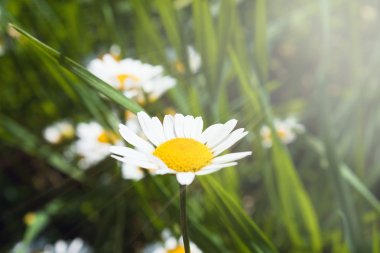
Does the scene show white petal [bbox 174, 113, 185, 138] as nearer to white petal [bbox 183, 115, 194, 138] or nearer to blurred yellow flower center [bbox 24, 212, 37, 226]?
white petal [bbox 183, 115, 194, 138]

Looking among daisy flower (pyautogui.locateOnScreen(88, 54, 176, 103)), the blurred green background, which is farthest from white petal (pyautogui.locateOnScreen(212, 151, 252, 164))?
daisy flower (pyautogui.locateOnScreen(88, 54, 176, 103))

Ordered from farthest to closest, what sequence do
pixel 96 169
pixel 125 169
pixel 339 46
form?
pixel 339 46 → pixel 96 169 → pixel 125 169

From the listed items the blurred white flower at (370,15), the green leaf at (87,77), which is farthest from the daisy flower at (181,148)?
the blurred white flower at (370,15)

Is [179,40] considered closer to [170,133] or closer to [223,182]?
[223,182]

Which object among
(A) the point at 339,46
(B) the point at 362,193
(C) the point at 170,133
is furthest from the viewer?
(A) the point at 339,46

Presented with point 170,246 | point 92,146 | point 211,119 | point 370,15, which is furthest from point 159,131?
point 370,15

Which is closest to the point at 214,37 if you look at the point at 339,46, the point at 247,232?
the point at 247,232
